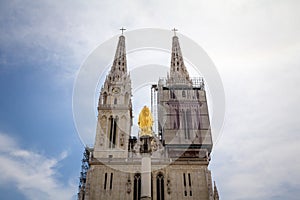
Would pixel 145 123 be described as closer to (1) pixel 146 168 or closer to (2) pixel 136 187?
(1) pixel 146 168

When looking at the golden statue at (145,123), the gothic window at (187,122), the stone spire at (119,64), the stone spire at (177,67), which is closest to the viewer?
the golden statue at (145,123)

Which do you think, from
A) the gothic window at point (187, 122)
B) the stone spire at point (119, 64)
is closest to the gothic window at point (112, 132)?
the stone spire at point (119, 64)

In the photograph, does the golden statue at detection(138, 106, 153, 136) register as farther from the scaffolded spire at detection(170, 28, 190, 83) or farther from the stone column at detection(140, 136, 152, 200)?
the scaffolded spire at detection(170, 28, 190, 83)

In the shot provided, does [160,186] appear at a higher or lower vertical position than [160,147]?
lower

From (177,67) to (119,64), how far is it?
840cm

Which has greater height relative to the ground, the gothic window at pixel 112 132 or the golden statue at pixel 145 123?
the gothic window at pixel 112 132

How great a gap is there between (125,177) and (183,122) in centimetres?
923

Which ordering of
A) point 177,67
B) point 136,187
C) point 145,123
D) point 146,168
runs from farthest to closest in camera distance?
point 177,67 → point 136,187 → point 145,123 → point 146,168

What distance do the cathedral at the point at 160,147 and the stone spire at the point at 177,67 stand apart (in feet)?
0.47

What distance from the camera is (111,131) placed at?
29578mm

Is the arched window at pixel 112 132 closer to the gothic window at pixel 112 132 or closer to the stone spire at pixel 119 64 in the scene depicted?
the gothic window at pixel 112 132

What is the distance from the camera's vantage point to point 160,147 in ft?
97.5

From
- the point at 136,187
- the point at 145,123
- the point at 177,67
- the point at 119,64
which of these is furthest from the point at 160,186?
the point at 119,64

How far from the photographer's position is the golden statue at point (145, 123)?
1507 cm
